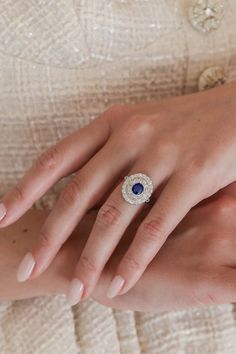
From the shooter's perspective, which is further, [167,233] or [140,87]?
[140,87]

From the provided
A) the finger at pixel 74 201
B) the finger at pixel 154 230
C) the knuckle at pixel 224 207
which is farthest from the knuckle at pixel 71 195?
the knuckle at pixel 224 207

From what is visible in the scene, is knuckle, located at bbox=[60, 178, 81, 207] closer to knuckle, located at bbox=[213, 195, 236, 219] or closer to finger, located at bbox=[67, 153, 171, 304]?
finger, located at bbox=[67, 153, 171, 304]

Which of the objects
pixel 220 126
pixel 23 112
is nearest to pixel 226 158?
pixel 220 126

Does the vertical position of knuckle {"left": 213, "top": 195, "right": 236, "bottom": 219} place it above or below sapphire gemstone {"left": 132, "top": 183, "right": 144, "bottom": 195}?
below

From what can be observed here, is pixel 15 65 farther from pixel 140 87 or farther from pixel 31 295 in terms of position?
pixel 31 295

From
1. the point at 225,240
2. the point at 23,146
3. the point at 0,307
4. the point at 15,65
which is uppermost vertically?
the point at 15,65

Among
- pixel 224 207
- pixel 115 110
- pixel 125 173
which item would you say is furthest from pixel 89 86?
pixel 224 207

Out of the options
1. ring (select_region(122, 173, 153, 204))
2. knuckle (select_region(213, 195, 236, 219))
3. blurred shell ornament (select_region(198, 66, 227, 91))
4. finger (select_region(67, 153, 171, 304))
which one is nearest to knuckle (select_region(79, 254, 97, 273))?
finger (select_region(67, 153, 171, 304))

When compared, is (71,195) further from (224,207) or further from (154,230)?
(224,207)
